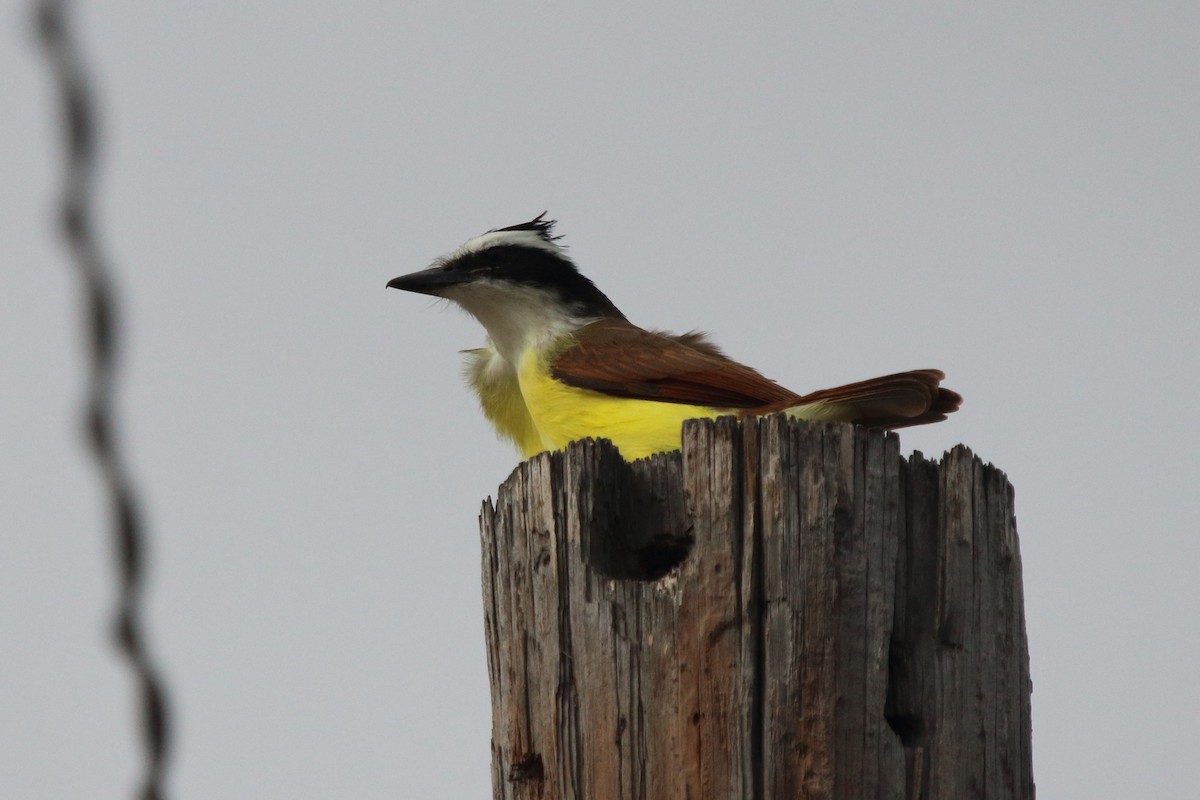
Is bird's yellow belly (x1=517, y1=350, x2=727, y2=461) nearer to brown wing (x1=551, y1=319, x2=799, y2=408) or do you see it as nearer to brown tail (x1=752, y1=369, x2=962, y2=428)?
brown wing (x1=551, y1=319, x2=799, y2=408)

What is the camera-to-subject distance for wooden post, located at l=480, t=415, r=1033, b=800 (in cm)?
306

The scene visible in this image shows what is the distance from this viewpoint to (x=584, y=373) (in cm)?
630

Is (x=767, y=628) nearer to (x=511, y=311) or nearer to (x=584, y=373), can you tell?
(x=584, y=373)

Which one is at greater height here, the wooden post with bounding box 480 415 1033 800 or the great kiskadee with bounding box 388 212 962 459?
the great kiskadee with bounding box 388 212 962 459

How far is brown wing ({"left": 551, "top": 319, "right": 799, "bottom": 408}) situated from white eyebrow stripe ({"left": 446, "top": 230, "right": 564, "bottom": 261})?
0.91 meters

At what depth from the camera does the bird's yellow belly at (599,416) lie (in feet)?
19.1

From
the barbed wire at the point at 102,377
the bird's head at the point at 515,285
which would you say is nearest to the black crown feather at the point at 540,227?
the bird's head at the point at 515,285

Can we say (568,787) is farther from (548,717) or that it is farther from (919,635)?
(919,635)

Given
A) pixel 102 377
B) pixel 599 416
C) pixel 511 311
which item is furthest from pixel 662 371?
pixel 102 377

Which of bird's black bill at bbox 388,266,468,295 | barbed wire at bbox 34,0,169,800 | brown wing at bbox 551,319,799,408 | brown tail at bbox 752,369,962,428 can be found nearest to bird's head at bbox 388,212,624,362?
bird's black bill at bbox 388,266,468,295

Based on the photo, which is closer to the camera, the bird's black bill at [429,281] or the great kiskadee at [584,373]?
the great kiskadee at [584,373]

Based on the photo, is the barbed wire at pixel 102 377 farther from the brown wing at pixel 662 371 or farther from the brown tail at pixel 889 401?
the brown wing at pixel 662 371

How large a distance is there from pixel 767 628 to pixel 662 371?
3074 millimetres

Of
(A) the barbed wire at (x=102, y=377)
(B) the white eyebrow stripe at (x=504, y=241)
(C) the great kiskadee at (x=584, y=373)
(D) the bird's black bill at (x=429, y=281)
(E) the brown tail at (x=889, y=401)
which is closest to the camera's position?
(A) the barbed wire at (x=102, y=377)
